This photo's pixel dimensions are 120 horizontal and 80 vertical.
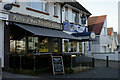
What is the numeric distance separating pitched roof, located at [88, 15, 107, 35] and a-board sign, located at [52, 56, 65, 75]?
61.5ft

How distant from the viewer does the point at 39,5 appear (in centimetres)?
1486

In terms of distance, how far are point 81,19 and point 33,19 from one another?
10263 millimetres

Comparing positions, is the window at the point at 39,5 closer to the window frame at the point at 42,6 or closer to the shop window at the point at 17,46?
the window frame at the point at 42,6

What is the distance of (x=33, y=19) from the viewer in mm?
13219

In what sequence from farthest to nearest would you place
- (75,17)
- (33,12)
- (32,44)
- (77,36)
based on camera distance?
(75,17)
(77,36)
(32,44)
(33,12)

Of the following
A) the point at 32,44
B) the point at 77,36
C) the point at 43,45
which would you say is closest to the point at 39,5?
the point at 32,44

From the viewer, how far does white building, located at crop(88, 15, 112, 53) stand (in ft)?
94.3

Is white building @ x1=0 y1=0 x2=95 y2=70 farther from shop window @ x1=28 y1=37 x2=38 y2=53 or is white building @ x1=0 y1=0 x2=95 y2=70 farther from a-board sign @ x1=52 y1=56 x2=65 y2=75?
a-board sign @ x1=52 y1=56 x2=65 y2=75

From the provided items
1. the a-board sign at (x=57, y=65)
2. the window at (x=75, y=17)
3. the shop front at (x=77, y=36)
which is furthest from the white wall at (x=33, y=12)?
the a-board sign at (x=57, y=65)

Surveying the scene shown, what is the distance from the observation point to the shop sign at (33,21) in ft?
37.7

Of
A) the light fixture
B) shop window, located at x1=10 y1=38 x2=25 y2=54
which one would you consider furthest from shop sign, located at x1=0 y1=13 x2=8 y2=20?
shop window, located at x1=10 y1=38 x2=25 y2=54

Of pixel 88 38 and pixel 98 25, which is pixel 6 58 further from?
pixel 98 25

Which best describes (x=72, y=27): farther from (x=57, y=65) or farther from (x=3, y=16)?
(x=3, y=16)

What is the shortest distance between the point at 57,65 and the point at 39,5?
635 centimetres
